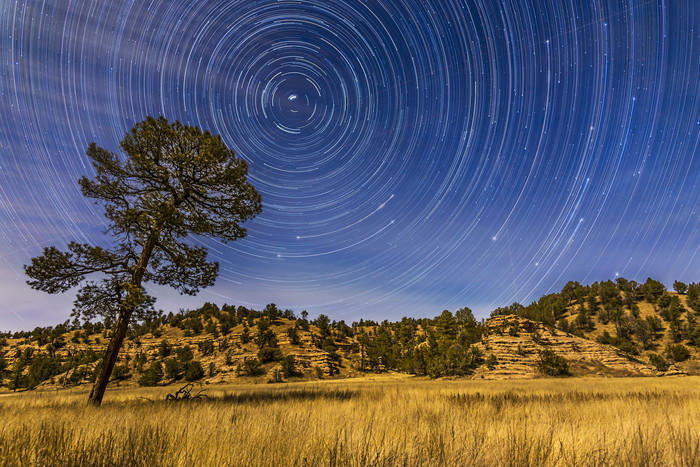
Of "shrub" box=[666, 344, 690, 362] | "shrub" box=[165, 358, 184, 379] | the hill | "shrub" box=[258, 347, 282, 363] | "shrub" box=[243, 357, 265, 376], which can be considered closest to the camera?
the hill

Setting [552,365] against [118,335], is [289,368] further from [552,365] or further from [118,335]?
[118,335]

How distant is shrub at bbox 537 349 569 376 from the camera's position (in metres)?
45.3

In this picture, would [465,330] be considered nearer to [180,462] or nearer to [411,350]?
[411,350]

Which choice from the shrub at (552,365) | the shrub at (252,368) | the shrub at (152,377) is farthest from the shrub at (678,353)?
the shrub at (152,377)

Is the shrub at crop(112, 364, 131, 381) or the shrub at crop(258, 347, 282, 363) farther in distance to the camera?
the shrub at crop(258, 347, 282, 363)

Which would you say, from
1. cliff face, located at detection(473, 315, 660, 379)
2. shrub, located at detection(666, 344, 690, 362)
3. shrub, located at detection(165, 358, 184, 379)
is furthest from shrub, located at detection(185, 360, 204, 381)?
shrub, located at detection(666, 344, 690, 362)

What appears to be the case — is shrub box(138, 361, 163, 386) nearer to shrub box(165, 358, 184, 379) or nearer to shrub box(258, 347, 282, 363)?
shrub box(165, 358, 184, 379)

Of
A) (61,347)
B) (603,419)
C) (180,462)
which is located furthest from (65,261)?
(61,347)

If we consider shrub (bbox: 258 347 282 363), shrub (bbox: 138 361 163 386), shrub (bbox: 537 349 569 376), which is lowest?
shrub (bbox: 138 361 163 386)

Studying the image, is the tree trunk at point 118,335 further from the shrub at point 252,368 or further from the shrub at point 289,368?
the shrub at point 252,368

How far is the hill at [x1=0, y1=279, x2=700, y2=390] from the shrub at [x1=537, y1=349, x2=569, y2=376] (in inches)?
6.0

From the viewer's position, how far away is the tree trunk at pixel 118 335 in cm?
1077

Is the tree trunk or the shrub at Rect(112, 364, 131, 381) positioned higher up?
the tree trunk

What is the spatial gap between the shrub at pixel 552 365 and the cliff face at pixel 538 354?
1194mm
